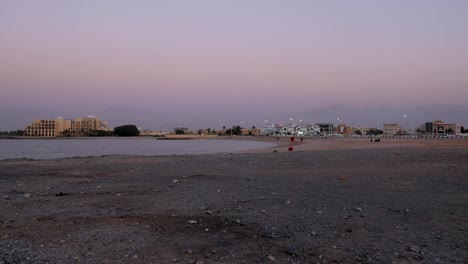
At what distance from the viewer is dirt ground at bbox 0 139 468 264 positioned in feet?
14.8

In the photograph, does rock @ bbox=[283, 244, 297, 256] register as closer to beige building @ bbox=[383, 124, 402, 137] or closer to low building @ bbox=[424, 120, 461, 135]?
low building @ bbox=[424, 120, 461, 135]

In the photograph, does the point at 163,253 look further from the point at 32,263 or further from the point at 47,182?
the point at 47,182

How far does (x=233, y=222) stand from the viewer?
5934mm

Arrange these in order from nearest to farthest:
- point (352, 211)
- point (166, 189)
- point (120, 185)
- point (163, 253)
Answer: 1. point (163, 253)
2. point (352, 211)
3. point (166, 189)
4. point (120, 185)

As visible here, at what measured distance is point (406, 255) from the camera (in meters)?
4.52

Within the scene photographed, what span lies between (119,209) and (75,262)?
2.78 m

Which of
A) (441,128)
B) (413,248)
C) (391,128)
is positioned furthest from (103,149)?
(391,128)

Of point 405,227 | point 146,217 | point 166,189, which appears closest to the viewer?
point 405,227

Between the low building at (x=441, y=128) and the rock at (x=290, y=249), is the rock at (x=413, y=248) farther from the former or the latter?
the low building at (x=441, y=128)

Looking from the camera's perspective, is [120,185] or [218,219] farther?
[120,185]

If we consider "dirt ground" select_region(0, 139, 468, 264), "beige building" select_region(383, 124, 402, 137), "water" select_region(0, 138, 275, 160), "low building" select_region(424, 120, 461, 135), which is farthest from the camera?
"beige building" select_region(383, 124, 402, 137)

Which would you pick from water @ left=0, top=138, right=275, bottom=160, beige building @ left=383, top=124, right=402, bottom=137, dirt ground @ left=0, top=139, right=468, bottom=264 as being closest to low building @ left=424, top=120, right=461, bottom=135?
beige building @ left=383, top=124, right=402, bottom=137

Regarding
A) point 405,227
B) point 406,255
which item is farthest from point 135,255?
point 405,227

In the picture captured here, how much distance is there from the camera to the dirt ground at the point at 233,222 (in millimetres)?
4504
